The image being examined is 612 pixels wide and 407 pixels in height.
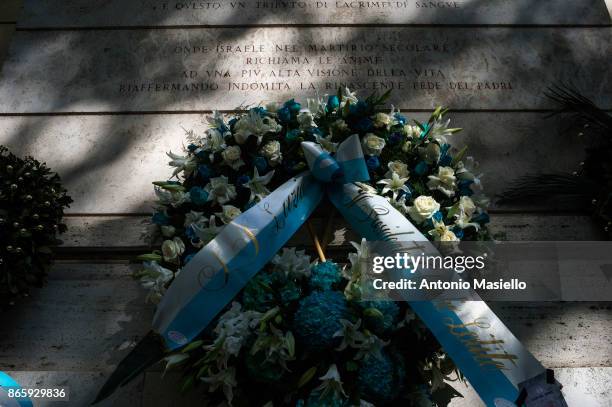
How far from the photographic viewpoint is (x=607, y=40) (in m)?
4.93

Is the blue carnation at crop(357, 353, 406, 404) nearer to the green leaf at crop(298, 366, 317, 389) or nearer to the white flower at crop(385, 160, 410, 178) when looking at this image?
the green leaf at crop(298, 366, 317, 389)

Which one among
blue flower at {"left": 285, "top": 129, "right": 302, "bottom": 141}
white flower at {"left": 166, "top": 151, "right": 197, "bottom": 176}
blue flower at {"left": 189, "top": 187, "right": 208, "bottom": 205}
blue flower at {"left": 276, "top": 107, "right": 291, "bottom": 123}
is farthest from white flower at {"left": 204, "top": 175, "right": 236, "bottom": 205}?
blue flower at {"left": 276, "top": 107, "right": 291, "bottom": 123}

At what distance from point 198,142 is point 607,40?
3342mm

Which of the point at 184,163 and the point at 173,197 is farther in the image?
the point at 184,163

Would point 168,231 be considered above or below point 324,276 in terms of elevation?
above

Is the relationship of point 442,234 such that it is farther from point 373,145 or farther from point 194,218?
point 194,218

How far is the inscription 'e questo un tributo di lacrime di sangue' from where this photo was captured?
4695 mm

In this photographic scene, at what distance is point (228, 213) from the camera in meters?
3.48

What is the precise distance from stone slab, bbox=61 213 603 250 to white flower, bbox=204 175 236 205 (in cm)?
59

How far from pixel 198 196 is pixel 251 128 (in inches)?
21.1

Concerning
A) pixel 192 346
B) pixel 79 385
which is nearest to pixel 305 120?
pixel 192 346

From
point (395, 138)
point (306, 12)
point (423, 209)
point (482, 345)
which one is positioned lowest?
point (482, 345)

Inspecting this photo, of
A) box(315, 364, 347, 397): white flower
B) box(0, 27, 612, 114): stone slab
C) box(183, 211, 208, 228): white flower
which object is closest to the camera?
box(315, 364, 347, 397): white flower

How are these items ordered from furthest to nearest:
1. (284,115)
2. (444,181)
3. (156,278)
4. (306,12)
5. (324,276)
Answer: (306,12)
(284,115)
(444,181)
(156,278)
(324,276)
